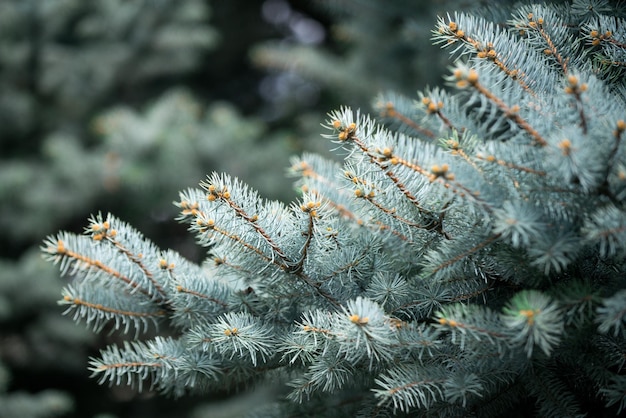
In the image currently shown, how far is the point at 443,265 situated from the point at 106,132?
6.59 feet

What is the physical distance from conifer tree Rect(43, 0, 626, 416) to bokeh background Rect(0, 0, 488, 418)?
127 centimetres

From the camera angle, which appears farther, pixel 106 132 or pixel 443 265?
pixel 106 132

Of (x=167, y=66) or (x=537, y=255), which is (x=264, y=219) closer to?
(x=537, y=255)

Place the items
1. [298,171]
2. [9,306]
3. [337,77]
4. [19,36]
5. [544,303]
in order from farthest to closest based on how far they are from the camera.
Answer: [337,77]
[19,36]
[9,306]
[298,171]
[544,303]

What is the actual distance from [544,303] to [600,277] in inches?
10.1

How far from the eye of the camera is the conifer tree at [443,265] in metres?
0.80

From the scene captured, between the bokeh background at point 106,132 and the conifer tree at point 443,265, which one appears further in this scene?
the bokeh background at point 106,132

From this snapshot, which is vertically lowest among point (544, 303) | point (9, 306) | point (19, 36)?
point (544, 303)

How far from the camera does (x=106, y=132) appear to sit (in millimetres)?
2432

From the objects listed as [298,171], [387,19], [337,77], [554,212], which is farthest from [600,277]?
[337,77]

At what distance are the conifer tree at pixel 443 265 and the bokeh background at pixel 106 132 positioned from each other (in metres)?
1.27

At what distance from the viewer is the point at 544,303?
2.49 feet

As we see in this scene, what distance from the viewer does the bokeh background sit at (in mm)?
2414

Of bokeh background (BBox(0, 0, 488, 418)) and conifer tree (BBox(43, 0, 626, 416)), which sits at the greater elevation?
bokeh background (BBox(0, 0, 488, 418))
